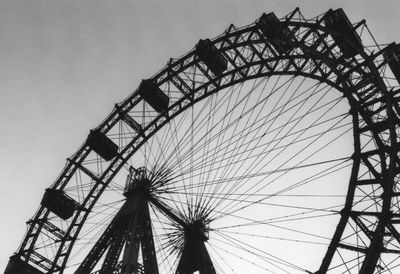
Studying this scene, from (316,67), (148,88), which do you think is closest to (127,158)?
(148,88)

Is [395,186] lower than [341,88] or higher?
lower

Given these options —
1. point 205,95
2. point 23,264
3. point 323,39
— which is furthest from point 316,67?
point 23,264

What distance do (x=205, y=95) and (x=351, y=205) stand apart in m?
8.23

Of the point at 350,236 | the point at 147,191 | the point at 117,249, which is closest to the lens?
the point at 350,236

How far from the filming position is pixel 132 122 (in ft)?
72.4

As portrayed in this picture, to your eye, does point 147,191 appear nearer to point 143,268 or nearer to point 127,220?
point 127,220

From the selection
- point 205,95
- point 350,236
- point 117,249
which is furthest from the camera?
point 205,95

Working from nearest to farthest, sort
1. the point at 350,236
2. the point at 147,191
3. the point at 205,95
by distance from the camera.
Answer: the point at 350,236, the point at 147,191, the point at 205,95

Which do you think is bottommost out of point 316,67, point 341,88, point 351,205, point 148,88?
point 351,205

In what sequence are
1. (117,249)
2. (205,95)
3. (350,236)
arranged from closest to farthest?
1. (350,236)
2. (117,249)
3. (205,95)

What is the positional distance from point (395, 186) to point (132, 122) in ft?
35.7

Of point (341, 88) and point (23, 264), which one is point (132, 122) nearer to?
point (23, 264)

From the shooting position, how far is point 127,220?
55.8 feet

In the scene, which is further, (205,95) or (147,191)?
(205,95)
